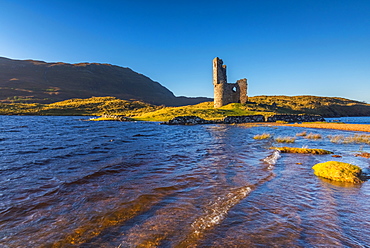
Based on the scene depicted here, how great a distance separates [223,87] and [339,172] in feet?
201

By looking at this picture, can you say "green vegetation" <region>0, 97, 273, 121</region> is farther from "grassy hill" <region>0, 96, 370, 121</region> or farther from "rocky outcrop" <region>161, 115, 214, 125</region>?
"rocky outcrop" <region>161, 115, 214, 125</region>

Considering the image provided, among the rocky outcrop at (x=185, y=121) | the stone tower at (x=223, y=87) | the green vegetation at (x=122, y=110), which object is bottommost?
the rocky outcrop at (x=185, y=121)

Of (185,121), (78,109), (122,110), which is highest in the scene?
(78,109)

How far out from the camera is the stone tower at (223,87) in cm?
6881

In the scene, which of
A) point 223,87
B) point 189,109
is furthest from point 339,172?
point 223,87

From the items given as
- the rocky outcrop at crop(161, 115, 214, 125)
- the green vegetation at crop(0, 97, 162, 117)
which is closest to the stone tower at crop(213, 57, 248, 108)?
the rocky outcrop at crop(161, 115, 214, 125)

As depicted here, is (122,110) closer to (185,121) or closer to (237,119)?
(185,121)

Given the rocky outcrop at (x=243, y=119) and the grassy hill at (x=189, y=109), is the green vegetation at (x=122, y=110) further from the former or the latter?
the rocky outcrop at (x=243, y=119)

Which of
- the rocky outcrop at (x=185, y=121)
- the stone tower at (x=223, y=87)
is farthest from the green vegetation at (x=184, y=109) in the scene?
the rocky outcrop at (x=185, y=121)

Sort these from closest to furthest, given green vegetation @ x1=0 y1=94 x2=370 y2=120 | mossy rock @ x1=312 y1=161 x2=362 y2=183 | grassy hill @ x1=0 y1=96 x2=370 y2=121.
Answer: mossy rock @ x1=312 y1=161 x2=362 y2=183 → green vegetation @ x1=0 y1=94 x2=370 y2=120 → grassy hill @ x1=0 y1=96 x2=370 y2=121

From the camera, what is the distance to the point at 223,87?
225 ft

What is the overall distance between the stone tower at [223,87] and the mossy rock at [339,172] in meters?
59.9

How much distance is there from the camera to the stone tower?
226 feet

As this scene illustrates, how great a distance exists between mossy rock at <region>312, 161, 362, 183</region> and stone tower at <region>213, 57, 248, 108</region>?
5991 centimetres
